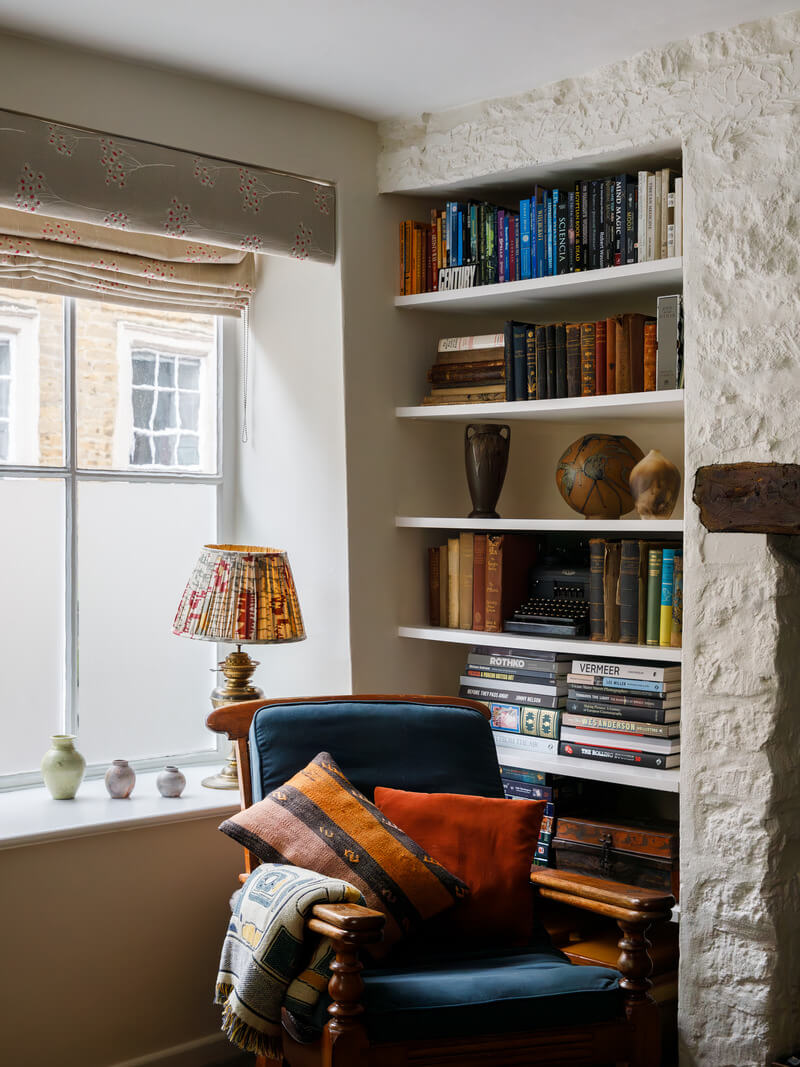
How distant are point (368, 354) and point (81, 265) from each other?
2.66ft

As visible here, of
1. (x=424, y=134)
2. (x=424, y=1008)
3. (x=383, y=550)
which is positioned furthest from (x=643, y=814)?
(x=424, y=134)

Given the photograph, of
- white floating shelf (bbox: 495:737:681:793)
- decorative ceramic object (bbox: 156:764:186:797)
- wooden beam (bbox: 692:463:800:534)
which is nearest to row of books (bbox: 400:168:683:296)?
wooden beam (bbox: 692:463:800:534)

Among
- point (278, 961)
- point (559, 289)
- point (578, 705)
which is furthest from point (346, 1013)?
point (559, 289)

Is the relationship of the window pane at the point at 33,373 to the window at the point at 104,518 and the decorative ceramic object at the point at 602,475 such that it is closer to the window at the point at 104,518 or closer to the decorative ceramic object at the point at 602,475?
the window at the point at 104,518

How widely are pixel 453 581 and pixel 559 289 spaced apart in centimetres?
88

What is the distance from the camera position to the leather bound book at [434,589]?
10.8 ft

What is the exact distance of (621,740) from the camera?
2.83m

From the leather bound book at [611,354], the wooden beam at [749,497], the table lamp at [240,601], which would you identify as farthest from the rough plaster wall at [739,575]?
the table lamp at [240,601]

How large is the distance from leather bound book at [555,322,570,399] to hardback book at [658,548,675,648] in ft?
1.68

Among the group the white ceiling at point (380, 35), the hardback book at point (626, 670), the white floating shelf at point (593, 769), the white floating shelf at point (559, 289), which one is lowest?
the white floating shelf at point (593, 769)

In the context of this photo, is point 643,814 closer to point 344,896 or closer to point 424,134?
point 344,896

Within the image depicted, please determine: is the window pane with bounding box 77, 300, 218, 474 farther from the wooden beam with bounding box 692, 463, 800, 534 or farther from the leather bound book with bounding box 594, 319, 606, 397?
the wooden beam with bounding box 692, 463, 800, 534

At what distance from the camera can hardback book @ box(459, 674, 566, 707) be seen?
3.00 m

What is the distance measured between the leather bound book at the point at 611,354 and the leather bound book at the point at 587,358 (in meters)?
0.04
